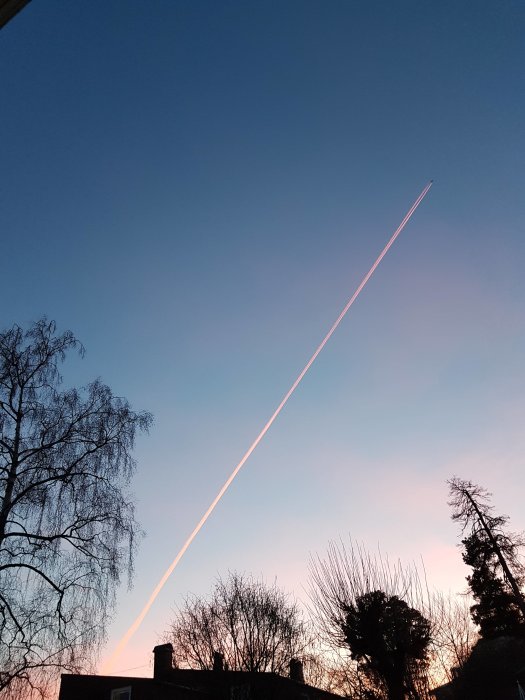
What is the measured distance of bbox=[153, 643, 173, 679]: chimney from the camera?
2447 centimetres

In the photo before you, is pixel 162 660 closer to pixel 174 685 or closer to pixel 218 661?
pixel 174 685

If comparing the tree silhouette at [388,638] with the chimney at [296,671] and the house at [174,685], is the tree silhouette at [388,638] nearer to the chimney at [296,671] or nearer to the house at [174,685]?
the house at [174,685]

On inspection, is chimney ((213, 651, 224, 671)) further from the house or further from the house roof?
the house roof

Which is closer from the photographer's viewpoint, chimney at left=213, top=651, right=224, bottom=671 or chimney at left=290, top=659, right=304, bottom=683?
chimney at left=213, top=651, right=224, bottom=671

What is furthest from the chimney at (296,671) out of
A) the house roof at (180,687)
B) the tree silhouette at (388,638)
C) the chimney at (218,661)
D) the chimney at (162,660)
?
the tree silhouette at (388,638)

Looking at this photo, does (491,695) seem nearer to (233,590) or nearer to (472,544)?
(472,544)

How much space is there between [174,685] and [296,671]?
23.8ft

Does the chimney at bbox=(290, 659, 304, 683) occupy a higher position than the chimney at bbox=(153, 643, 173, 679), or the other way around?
the chimney at bbox=(153, 643, 173, 679)

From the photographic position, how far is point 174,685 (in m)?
23.7

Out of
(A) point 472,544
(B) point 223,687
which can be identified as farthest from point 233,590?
(A) point 472,544

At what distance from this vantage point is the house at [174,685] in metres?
22.7

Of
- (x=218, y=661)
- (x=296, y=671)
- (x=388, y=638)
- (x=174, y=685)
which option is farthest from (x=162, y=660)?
(x=388, y=638)

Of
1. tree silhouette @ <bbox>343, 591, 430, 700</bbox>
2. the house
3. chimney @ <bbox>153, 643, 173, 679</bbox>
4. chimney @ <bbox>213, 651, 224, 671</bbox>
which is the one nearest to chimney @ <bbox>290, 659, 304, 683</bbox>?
the house

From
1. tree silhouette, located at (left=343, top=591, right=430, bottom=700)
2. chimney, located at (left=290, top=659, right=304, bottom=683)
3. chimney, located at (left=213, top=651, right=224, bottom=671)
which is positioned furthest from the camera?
chimney, located at (left=290, top=659, right=304, bottom=683)
